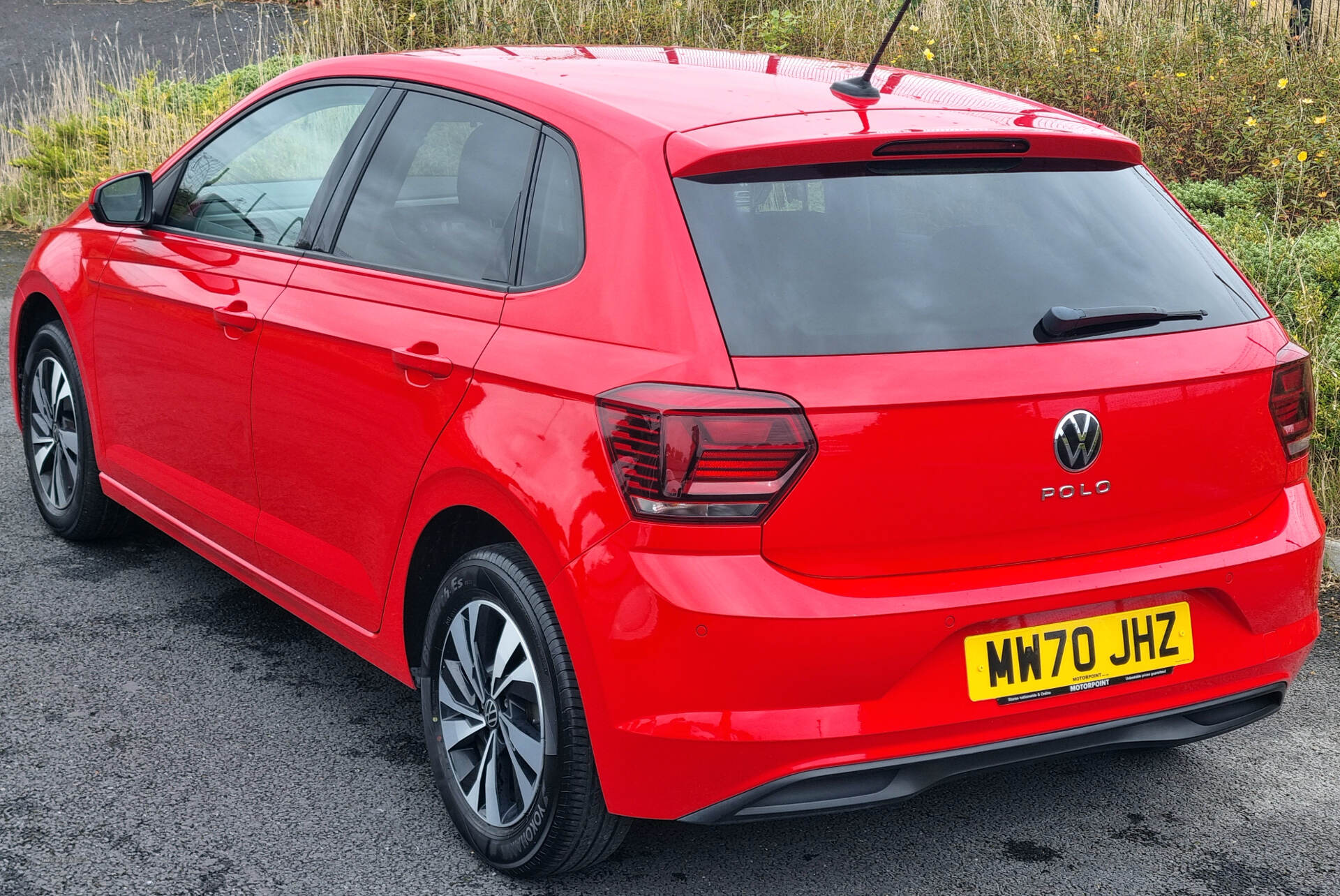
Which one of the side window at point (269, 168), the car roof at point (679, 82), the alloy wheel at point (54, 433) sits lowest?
the alloy wheel at point (54, 433)

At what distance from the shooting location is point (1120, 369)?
261 cm

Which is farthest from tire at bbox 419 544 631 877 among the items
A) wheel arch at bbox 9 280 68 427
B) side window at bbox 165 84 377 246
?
wheel arch at bbox 9 280 68 427

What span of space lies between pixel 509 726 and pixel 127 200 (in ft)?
7.88

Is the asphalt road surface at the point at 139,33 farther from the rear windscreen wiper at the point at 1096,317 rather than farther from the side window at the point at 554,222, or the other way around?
the rear windscreen wiper at the point at 1096,317

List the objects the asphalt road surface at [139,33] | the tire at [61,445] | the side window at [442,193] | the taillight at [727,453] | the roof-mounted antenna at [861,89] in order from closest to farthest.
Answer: the taillight at [727,453] < the roof-mounted antenna at [861,89] < the side window at [442,193] < the tire at [61,445] < the asphalt road surface at [139,33]

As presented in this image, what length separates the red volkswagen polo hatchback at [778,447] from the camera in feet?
8.02

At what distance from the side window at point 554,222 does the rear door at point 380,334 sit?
0.18 ft

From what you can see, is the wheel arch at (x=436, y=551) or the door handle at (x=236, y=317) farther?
the door handle at (x=236, y=317)

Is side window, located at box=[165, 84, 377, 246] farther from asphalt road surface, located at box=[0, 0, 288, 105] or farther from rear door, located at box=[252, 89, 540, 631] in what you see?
asphalt road surface, located at box=[0, 0, 288, 105]

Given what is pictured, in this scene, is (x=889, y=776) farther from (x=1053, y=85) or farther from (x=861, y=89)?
(x=1053, y=85)

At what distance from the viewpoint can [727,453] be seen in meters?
2.41

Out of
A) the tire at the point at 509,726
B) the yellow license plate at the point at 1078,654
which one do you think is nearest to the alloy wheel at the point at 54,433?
the tire at the point at 509,726

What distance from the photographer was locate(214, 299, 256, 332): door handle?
3637 millimetres

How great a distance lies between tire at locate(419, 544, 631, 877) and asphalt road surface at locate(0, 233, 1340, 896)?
0.44ft
